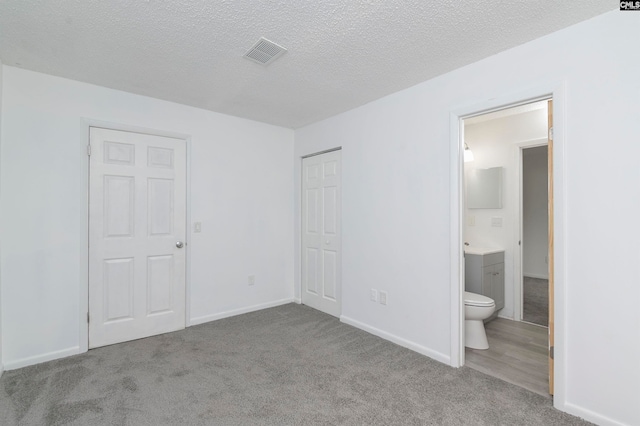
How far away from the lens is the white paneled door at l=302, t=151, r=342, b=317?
12.0 ft

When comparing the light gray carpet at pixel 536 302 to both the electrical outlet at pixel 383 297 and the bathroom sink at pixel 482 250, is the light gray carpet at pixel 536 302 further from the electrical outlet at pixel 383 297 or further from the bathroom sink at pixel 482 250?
the electrical outlet at pixel 383 297

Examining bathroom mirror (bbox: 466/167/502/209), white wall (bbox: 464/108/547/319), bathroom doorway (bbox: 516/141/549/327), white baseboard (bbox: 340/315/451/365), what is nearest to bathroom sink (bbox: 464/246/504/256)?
white wall (bbox: 464/108/547/319)

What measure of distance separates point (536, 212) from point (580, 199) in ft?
16.4

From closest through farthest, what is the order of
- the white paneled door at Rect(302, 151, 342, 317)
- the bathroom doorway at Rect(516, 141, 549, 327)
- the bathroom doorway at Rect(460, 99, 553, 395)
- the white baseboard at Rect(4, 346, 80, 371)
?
the white baseboard at Rect(4, 346, 80, 371)
the bathroom doorway at Rect(460, 99, 553, 395)
the white paneled door at Rect(302, 151, 342, 317)
the bathroom doorway at Rect(516, 141, 549, 327)

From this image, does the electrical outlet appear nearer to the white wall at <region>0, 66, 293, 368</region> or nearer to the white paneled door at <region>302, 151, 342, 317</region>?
the white paneled door at <region>302, 151, 342, 317</region>

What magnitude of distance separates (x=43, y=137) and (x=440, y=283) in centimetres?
359

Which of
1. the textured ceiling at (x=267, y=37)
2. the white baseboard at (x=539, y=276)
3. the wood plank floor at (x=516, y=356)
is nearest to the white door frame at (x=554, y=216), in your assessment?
the wood plank floor at (x=516, y=356)

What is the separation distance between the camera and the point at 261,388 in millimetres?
2131

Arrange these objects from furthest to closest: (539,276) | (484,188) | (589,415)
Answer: (539,276), (484,188), (589,415)

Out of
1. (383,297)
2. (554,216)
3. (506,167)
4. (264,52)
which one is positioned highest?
(264,52)

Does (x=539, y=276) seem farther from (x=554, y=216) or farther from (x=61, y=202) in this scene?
(x=61, y=202)

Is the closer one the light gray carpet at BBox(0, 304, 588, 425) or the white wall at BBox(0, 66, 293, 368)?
the light gray carpet at BBox(0, 304, 588, 425)

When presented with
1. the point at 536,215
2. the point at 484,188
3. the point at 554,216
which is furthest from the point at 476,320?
the point at 536,215

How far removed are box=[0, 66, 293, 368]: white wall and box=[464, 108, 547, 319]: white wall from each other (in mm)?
3240
